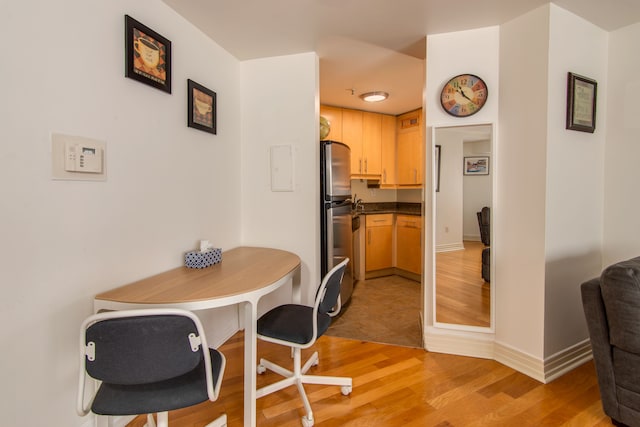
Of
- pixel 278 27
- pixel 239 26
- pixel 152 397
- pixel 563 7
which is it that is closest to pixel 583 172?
pixel 563 7

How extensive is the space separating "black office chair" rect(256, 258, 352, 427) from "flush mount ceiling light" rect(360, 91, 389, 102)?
240 centimetres

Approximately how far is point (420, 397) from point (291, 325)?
86cm

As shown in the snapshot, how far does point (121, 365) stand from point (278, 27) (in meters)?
2.13

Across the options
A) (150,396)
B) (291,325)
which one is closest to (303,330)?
(291,325)

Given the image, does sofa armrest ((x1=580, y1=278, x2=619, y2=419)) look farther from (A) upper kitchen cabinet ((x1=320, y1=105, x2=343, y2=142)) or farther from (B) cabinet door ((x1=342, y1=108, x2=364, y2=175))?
(A) upper kitchen cabinet ((x1=320, y1=105, x2=343, y2=142))

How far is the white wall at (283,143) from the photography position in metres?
2.50

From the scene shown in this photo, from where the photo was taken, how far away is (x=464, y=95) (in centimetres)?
214

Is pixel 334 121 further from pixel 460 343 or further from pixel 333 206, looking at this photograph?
pixel 460 343

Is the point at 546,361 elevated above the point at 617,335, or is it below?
below

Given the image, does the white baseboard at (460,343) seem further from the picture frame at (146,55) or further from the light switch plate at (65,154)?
the picture frame at (146,55)

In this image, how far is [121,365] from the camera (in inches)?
38.9

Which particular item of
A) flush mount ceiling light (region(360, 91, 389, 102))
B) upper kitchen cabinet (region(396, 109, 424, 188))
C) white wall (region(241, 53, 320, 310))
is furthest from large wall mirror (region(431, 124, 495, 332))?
upper kitchen cabinet (region(396, 109, 424, 188))

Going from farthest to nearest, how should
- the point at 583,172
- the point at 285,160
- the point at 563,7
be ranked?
1. the point at 285,160
2. the point at 583,172
3. the point at 563,7

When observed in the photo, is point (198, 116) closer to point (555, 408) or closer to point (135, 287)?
point (135, 287)
